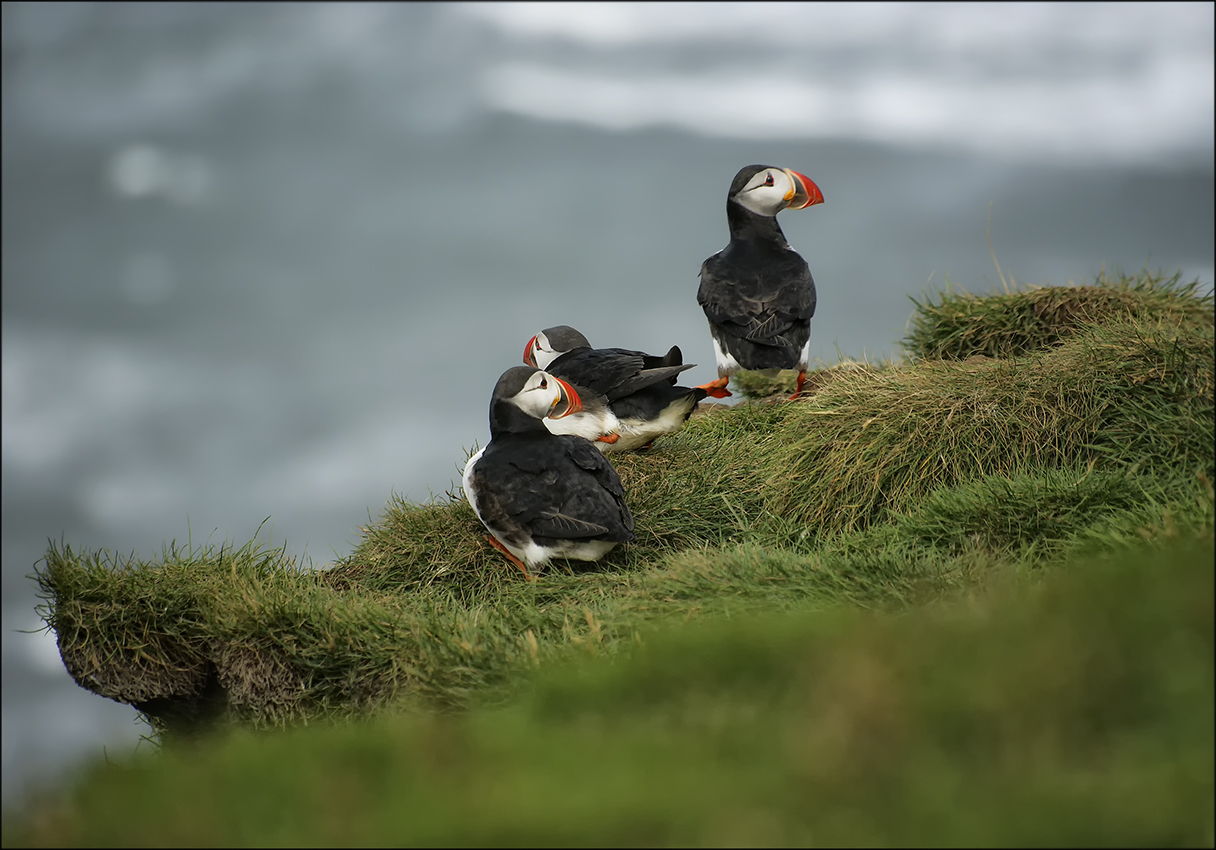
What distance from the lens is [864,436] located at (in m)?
6.35

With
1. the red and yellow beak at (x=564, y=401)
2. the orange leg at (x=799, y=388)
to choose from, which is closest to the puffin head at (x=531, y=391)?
the red and yellow beak at (x=564, y=401)

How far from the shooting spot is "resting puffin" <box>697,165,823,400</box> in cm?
792

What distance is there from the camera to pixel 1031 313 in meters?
8.30

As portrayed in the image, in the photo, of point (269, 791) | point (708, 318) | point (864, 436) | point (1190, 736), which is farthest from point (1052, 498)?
point (269, 791)

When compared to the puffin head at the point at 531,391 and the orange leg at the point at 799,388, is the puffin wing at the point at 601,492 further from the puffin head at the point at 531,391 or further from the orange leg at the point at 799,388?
the orange leg at the point at 799,388

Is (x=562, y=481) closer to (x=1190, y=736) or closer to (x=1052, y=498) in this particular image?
(x=1052, y=498)

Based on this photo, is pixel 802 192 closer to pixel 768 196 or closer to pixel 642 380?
pixel 768 196

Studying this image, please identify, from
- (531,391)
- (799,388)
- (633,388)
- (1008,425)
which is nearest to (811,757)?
(531,391)

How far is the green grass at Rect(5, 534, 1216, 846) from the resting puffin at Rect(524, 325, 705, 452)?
11.7ft

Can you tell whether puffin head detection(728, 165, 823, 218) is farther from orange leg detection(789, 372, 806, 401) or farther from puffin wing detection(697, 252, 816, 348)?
orange leg detection(789, 372, 806, 401)

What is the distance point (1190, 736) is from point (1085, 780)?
349 mm

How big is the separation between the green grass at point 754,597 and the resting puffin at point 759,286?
575 mm

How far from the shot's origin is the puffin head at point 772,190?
815 centimetres

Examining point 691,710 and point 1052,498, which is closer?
point 691,710
